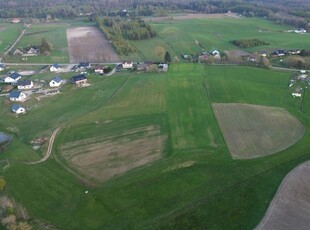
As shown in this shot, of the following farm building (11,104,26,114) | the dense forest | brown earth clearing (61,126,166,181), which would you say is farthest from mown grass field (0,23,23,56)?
brown earth clearing (61,126,166,181)

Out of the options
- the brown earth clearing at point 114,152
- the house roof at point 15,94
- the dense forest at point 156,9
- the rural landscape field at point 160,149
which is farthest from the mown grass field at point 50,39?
the brown earth clearing at point 114,152

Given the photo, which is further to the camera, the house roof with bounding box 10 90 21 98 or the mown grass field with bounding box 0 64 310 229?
the house roof with bounding box 10 90 21 98

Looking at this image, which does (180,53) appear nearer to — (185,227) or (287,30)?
(287,30)

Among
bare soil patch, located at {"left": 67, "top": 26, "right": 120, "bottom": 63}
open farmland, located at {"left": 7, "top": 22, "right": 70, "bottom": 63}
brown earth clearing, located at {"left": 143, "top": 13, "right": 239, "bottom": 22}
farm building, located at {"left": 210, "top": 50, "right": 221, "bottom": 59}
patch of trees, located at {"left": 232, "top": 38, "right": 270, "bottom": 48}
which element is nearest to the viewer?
farm building, located at {"left": 210, "top": 50, "right": 221, "bottom": 59}

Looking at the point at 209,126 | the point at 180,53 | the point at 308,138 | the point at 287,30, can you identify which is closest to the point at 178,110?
the point at 209,126

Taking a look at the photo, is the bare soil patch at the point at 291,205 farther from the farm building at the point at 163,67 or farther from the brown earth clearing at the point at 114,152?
the farm building at the point at 163,67

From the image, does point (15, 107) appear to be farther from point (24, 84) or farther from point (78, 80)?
point (78, 80)

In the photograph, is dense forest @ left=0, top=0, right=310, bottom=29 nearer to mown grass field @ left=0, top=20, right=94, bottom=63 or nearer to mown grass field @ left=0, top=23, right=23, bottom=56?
mown grass field @ left=0, top=20, right=94, bottom=63

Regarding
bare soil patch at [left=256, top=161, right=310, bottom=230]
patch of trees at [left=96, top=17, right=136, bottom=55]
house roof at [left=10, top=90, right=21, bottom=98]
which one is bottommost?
bare soil patch at [left=256, top=161, right=310, bottom=230]
